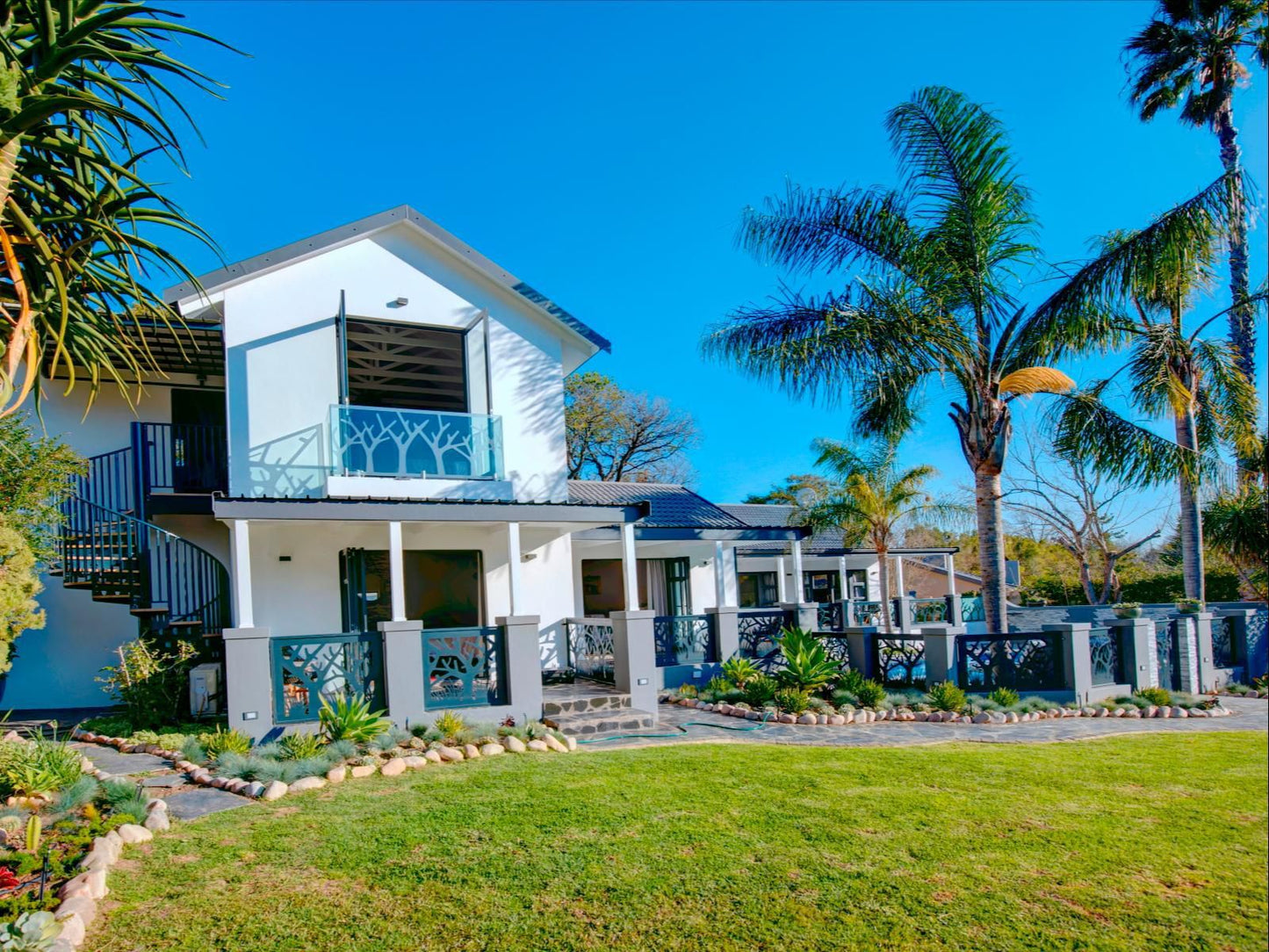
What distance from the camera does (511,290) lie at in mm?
14867

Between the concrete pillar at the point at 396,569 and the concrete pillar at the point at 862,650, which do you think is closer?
the concrete pillar at the point at 396,569

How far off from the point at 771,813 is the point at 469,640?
20.2ft

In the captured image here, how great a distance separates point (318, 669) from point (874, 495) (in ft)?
51.1

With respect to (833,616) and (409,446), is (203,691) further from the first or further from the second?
(833,616)

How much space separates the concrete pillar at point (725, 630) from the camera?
51.9 feet

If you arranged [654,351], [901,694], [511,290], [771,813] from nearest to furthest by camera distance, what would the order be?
[771,813] → [901,694] → [511,290] → [654,351]

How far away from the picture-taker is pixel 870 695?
1281 cm

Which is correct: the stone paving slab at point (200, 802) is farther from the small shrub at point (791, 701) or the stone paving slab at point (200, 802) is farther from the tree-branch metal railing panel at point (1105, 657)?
the tree-branch metal railing panel at point (1105, 657)

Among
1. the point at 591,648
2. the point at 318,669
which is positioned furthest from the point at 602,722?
the point at 591,648

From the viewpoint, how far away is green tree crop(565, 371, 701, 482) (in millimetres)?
36875

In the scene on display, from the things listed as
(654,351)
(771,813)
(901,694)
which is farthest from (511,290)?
(654,351)

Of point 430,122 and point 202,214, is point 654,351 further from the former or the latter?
point 202,214

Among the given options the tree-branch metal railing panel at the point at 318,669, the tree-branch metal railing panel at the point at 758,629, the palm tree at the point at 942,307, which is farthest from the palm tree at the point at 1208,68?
the tree-branch metal railing panel at the point at 318,669

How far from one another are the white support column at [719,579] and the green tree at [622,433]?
16.1m
